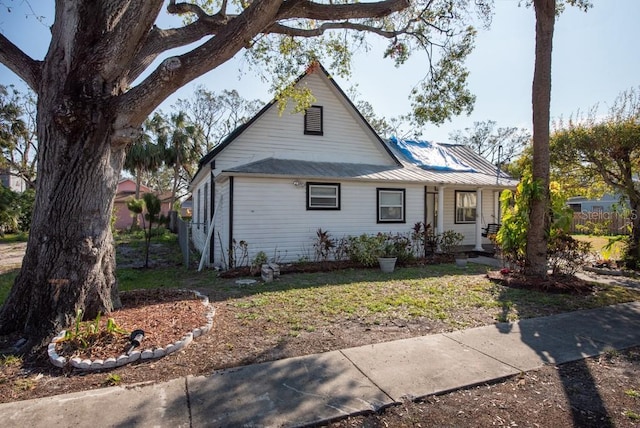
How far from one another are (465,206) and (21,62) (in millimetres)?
15523

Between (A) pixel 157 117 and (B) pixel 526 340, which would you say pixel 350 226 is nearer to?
(B) pixel 526 340

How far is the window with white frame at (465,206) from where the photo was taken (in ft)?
51.1

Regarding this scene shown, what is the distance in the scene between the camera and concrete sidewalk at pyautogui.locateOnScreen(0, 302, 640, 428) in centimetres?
289

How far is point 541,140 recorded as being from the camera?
829 centimetres

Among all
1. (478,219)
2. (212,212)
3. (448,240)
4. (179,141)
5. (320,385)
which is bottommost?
(320,385)

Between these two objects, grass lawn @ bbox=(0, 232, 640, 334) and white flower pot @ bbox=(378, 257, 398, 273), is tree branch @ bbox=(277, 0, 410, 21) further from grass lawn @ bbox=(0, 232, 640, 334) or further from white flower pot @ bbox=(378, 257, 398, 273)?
white flower pot @ bbox=(378, 257, 398, 273)

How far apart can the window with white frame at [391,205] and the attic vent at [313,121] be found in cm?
318

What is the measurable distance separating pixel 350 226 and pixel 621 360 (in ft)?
26.8

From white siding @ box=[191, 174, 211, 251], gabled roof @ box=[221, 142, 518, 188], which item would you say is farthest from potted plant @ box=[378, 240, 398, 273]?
white siding @ box=[191, 174, 211, 251]

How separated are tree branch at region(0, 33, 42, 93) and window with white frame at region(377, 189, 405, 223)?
961 cm

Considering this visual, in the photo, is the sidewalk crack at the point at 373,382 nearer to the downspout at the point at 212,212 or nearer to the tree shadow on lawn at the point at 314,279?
the tree shadow on lawn at the point at 314,279

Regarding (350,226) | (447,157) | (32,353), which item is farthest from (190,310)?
(447,157)

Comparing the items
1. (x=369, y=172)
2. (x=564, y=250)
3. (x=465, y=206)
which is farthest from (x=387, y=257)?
(x=465, y=206)

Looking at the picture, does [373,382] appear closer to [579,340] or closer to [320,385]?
[320,385]
